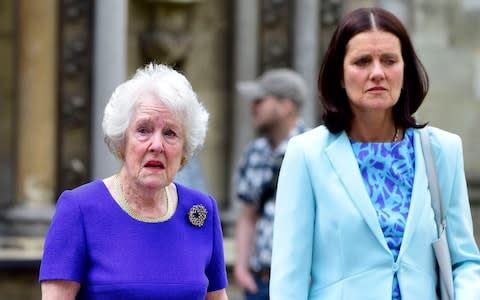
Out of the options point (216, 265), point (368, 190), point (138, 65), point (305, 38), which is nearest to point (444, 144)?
point (368, 190)

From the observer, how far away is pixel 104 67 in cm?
1066

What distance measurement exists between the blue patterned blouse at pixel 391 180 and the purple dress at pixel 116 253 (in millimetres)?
514

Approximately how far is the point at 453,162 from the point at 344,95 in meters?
0.37

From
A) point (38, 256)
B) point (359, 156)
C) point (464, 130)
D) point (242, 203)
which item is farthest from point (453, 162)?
point (464, 130)

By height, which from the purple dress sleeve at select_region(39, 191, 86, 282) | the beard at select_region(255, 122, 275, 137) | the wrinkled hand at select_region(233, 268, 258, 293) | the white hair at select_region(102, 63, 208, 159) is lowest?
the wrinkled hand at select_region(233, 268, 258, 293)

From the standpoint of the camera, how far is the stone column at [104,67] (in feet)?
34.9

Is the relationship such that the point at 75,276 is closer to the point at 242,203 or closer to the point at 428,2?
the point at 242,203

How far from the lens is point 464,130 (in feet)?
40.3

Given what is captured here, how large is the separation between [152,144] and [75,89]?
6209 mm

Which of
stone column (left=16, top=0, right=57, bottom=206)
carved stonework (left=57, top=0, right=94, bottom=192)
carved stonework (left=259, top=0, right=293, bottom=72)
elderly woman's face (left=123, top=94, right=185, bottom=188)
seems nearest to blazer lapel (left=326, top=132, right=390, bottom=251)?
elderly woman's face (left=123, top=94, right=185, bottom=188)

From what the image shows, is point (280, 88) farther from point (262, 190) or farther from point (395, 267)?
point (395, 267)

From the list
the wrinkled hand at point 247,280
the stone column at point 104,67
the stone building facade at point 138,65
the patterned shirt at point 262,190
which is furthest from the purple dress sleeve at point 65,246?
the stone column at point 104,67

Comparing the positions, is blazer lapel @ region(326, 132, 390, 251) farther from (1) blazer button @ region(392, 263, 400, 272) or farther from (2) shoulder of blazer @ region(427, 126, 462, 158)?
(2) shoulder of blazer @ region(427, 126, 462, 158)

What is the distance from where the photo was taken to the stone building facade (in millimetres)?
10719
